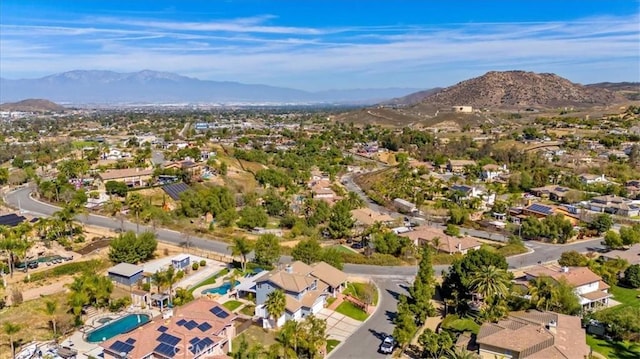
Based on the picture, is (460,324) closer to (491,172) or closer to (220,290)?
(220,290)

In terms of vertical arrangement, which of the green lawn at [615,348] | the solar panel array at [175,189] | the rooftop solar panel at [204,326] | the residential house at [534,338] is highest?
the rooftop solar panel at [204,326]

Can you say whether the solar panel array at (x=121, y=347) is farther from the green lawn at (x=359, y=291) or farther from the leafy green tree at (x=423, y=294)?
the leafy green tree at (x=423, y=294)

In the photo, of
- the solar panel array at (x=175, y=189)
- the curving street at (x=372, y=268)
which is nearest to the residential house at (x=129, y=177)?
the solar panel array at (x=175, y=189)

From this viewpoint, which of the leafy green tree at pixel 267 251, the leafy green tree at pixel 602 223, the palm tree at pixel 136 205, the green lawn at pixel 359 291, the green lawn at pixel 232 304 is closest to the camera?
the green lawn at pixel 232 304

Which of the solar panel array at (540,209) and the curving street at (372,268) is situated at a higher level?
the solar panel array at (540,209)

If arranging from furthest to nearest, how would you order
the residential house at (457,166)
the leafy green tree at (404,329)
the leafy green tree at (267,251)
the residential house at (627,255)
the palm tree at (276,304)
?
1. the residential house at (457,166)
2. the residential house at (627,255)
3. the leafy green tree at (267,251)
4. the palm tree at (276,304)
5. the leafy green tree at (404,329)

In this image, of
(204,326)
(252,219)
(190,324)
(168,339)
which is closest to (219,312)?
(204,326)

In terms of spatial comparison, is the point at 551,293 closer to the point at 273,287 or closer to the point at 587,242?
the point at 273,287
